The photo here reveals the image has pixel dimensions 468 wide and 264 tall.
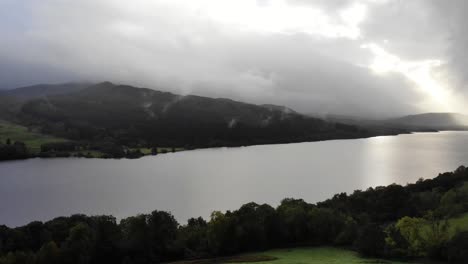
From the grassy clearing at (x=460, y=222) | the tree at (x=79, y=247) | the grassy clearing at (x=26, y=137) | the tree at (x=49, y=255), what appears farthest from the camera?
the grassy clearing at (x=26, y=137)

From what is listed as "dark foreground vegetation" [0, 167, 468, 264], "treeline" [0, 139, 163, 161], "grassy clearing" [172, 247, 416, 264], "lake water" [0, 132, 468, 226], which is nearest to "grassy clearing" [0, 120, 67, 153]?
"treeline" [0, 139, 163, 161]

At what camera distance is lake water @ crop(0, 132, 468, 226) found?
7825cm

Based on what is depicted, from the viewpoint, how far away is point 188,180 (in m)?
108

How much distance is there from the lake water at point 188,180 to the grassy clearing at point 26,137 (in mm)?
22276

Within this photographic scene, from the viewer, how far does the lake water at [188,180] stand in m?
78.2

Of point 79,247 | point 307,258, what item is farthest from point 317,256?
point 79,247

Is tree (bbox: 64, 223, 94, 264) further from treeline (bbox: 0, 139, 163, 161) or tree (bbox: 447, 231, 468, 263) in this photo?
treeline (bbox: 0, 139, 163, 161)

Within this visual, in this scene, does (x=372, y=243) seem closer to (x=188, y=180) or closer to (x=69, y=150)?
(x=188, y=180)

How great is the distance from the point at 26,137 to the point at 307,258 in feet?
570

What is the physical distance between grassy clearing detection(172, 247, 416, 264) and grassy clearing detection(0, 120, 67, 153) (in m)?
144

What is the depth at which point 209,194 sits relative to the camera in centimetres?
8850

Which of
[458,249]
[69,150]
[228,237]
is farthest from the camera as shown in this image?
[69,150]

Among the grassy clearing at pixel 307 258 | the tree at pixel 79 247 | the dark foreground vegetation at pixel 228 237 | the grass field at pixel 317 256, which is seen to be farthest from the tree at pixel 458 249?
the tree at pixel 79 247

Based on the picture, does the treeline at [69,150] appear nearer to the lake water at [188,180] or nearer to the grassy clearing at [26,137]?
the grassy clearing at [26,137]
